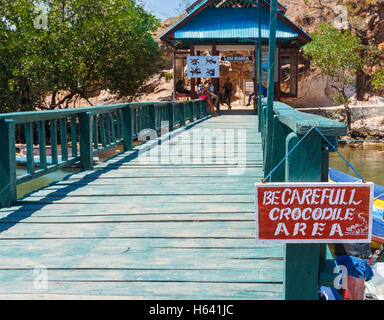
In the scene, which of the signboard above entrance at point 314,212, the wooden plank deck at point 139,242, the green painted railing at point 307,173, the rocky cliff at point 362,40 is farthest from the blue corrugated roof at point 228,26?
the signboard above entrance at point 314,212

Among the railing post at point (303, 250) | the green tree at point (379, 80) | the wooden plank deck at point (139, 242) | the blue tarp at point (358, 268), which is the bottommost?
the blue tarp at point (358, 268)

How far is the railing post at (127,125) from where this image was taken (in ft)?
32.6

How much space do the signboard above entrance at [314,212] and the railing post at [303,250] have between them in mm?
167

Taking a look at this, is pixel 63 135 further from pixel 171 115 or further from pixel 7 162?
pixel 171 115

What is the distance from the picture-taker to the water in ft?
88.7

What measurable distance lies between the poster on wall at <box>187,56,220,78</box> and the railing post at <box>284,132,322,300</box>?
2317 centimetres

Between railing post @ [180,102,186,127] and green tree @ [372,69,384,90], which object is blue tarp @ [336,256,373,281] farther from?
green tree @ [372,69,384,90]

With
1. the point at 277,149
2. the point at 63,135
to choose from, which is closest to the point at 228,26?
the point at 63,135

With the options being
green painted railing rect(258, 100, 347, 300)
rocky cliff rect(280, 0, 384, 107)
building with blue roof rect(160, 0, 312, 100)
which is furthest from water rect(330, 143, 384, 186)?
green painted railing rect(258, 100, 347, 300)

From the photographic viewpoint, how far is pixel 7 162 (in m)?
5.29

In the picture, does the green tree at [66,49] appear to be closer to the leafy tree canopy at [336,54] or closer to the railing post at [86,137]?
the leafy tree canopy at [336,54]

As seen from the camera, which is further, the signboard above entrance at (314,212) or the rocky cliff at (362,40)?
the rocky cliff at (362,40)

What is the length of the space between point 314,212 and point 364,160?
30.6m

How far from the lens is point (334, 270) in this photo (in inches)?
122
